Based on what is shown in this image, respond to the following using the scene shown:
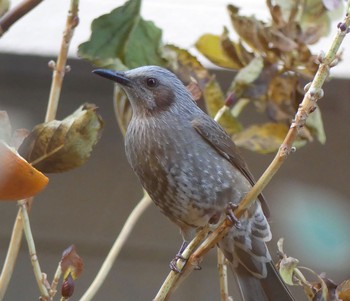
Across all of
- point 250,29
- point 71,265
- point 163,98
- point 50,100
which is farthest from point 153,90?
point 71,265

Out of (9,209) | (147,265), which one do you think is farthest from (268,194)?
(9,209)

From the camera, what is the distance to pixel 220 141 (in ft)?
2.74

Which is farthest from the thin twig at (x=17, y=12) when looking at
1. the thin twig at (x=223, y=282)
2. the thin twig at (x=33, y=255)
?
the thin twig at (x=223, y=282)

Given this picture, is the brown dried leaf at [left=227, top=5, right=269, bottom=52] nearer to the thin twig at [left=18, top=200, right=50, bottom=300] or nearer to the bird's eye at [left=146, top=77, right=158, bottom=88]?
the bird's eye at [left=146, top=77, right=158, bottom=88]

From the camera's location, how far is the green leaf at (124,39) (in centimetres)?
Result: 71

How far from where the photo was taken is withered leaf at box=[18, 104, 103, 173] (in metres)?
0.59

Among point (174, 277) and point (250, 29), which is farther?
point (250, 29)

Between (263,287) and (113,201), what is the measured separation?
1.00 metres

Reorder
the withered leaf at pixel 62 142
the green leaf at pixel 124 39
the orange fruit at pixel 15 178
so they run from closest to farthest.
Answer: the orange fruit at pixel 15 178
the withered leaf at pixel 62 142
the green leaf at pixel 124 39

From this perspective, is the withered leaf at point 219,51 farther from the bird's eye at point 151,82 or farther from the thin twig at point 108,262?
the thin twig at point 108,262

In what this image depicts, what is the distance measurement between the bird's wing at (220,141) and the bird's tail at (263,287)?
71 mm

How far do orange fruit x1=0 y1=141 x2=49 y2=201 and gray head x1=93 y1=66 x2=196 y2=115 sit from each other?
274 mm

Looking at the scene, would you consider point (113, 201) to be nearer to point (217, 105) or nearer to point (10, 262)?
point (217, 105)

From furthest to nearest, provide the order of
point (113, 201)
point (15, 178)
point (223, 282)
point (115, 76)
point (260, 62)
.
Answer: point (113, 201) → point (260, 62) → point (115, 76) → point (223, 282) → point (15, 178)
